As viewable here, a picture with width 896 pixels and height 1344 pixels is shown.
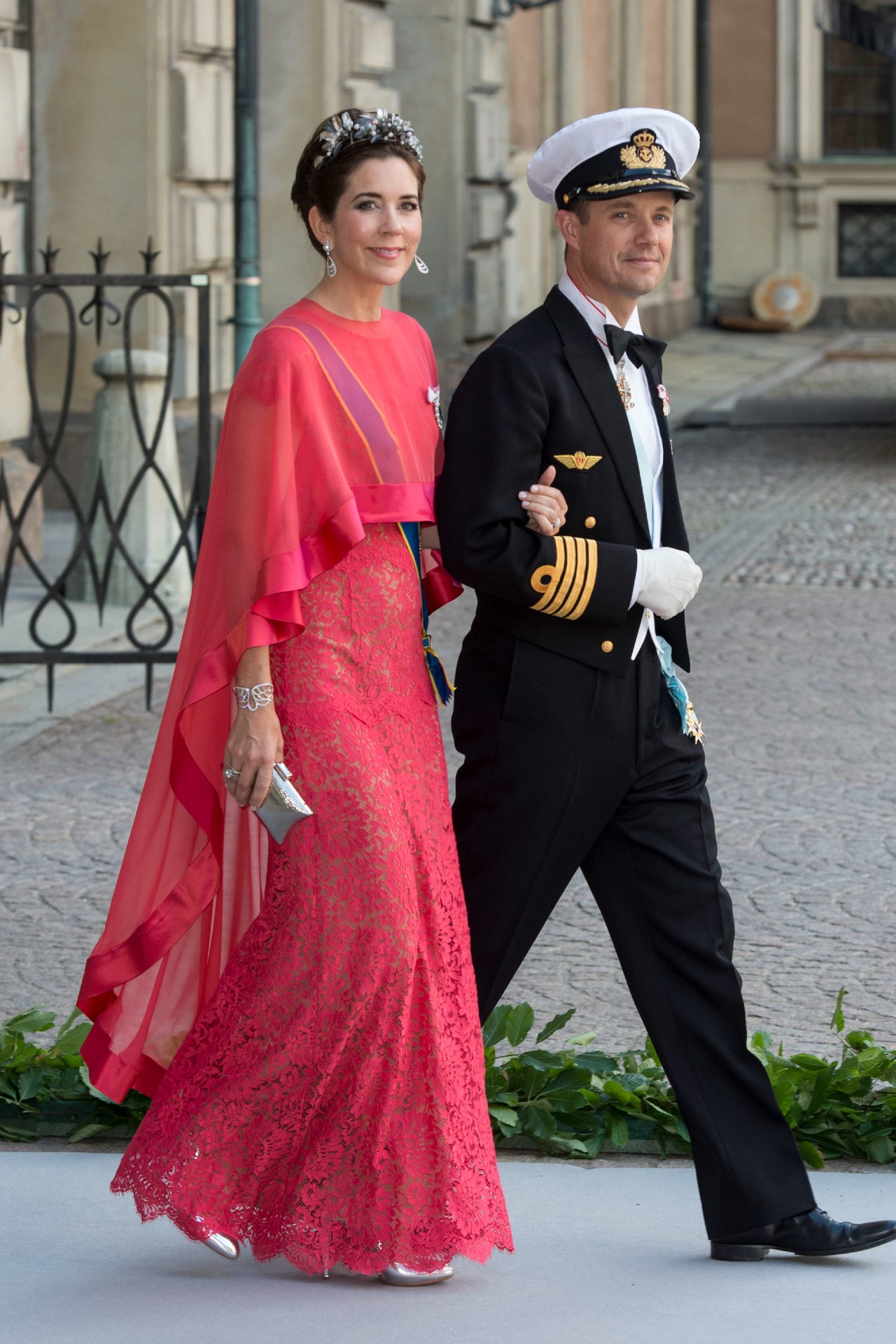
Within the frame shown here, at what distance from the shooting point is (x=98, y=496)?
24.5ft

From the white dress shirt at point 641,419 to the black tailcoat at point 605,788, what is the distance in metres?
0.02

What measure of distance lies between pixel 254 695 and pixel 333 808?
192 millimetres

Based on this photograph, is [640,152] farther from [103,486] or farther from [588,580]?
[103,486]

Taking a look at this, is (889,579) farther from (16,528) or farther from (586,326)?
(586,326)

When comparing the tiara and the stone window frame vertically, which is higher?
the stone window frame

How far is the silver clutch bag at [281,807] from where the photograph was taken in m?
2.89

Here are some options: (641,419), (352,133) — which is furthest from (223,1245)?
(352,133)

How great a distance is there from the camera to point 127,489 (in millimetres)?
8617

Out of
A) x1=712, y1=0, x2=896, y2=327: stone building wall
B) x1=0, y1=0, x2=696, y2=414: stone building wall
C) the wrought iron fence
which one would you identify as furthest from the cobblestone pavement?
x1=712, y1=0, x2=896, y2=327: stone building wall

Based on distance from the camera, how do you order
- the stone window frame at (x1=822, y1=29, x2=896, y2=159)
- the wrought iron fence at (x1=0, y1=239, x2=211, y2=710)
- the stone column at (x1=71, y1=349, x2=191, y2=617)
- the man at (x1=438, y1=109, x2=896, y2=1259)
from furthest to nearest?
1. the stone window frame at (x1=822, y1=29, x2=896, y2=159)
2. the stone column at (x1=71, y1=349, x2=191, y2=617)
3. the wrought iron fence at (x1=0, y1=239, x2=211, y2=710)
4. the man at (x1=438, y1=109, x2=896, y2=1259)

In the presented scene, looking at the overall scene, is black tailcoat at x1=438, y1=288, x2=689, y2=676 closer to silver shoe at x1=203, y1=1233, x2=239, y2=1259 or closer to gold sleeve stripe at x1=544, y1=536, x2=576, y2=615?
gold sleeve stripe at x1=544, y1=536, x2=576, y2=615

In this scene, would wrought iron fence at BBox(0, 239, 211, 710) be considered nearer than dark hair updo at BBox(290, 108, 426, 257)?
No

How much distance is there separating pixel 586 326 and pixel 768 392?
637 inches

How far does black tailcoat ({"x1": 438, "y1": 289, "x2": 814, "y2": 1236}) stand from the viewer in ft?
9.83
